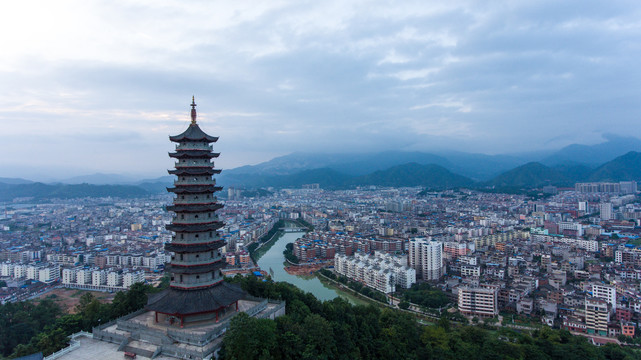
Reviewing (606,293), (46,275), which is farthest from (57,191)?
(606,293)

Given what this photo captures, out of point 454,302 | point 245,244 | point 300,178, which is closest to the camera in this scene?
point 454,302

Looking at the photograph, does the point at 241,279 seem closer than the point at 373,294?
Yes

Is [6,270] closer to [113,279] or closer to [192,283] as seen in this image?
[113,279]

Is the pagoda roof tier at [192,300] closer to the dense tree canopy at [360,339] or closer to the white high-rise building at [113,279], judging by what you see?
the dense tree canopy at [360,339]

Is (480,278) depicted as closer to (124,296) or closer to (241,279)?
(241,279)

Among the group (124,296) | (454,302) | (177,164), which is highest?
(177,164)

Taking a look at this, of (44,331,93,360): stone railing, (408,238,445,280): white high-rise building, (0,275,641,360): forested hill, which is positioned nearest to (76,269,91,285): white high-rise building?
(0,275,641,360): forested hill

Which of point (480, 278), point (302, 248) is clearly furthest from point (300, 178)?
point (480, 278)

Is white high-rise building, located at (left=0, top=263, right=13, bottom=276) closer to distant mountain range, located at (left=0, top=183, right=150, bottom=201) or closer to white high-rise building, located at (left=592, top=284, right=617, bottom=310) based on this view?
white high-rise building, located at (left=592, top=284, right=617, bottom=310)
